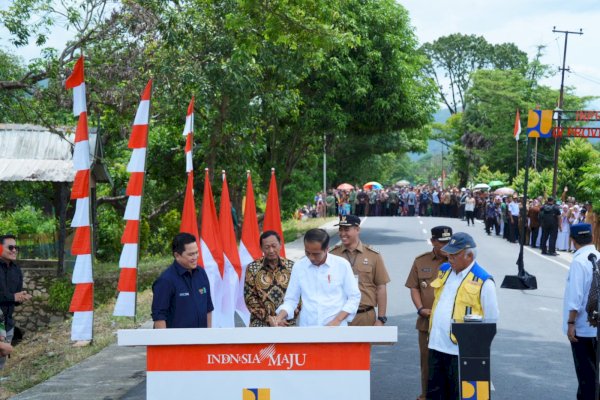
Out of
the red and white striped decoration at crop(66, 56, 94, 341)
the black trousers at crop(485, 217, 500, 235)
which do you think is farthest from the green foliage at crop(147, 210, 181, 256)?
the red and white striped decoration at crop(66, 56, 94, 341)

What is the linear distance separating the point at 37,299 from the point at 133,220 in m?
9.01

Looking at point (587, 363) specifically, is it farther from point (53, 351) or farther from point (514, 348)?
point (53, 351)

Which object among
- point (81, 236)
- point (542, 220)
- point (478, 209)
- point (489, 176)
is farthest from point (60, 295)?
point (489, 176)

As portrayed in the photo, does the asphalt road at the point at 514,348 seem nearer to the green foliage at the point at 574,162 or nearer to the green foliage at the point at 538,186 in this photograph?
the green foliage at the point at 538,186

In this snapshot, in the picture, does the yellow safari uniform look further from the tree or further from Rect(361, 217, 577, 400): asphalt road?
the tree

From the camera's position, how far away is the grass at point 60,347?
1078 cm

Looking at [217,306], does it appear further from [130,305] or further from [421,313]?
[421,313]

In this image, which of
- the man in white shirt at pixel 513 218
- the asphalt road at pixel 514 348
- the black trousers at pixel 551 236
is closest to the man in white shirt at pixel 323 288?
the asphalt road at pixel 514 348

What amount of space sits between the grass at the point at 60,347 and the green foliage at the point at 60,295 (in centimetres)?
67

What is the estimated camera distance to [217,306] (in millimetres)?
11812

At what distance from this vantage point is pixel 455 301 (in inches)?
256

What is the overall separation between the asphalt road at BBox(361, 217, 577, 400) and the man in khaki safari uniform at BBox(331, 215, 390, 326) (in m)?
0.97

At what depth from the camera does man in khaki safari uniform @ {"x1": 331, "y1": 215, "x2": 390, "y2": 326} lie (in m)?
8.32

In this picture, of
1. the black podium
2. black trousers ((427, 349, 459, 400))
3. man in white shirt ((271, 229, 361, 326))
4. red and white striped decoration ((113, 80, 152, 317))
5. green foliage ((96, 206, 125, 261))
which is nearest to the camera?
the black podium
